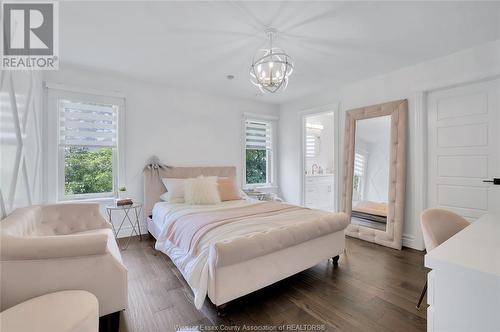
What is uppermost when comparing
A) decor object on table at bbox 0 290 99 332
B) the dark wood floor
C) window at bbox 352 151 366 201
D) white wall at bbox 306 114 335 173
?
white wall at bbox 306 114 335 173

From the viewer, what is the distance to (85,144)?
3365 millimetres

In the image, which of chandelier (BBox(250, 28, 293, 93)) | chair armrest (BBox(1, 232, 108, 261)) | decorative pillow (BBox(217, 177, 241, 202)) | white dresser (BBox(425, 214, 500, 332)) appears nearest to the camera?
white dresser (BBox(425, 214, 500, 332))

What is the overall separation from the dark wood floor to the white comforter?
0.75 ft

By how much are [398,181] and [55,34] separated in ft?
14.7

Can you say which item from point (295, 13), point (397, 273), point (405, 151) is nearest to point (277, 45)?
point (295, 13)

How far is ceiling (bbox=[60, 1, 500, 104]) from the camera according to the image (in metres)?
2.01

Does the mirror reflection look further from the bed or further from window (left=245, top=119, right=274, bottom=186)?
window (left=245, top=119, right=274, bottom=186)

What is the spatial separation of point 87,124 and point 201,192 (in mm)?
1982

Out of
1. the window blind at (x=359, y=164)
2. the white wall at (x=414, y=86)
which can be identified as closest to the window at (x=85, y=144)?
the white wall at (x=414, y=86)

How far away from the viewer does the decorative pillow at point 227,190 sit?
369 centimetres

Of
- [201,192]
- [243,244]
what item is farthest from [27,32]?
[243,244]

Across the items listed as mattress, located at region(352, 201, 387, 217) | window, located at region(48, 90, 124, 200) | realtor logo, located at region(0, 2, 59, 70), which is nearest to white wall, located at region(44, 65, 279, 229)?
window, located at region(48, 90, 124, 200)

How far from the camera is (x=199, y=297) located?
171 centimetres

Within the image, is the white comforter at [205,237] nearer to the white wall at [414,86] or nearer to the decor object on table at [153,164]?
the decor object on table at [153,164]
